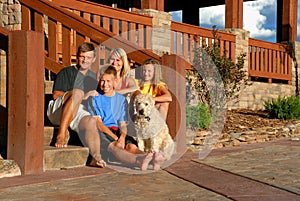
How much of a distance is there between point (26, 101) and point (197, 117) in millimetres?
4225

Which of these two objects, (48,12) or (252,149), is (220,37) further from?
(48,12)

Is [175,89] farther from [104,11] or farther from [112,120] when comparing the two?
[104,11]

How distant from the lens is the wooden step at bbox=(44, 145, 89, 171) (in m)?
4.71

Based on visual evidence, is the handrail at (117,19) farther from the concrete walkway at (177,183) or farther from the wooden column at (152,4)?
the concrete walkway at (177,183)

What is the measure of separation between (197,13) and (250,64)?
663cm

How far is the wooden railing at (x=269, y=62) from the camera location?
13.6 m

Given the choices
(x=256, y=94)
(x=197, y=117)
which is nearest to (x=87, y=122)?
(x=197, y=117)

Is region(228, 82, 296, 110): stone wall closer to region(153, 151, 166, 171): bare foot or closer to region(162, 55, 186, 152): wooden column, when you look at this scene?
region(162, 55, 186, 152): wooden column

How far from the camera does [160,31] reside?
10062 mm

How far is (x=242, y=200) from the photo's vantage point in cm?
349

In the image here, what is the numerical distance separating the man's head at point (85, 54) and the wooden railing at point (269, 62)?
8.79 meters

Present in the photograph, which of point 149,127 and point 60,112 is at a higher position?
point 60,112

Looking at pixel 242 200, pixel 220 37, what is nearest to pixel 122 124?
pixel 242 200

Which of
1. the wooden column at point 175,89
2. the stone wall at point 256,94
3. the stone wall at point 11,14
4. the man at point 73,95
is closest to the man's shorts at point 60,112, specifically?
the man at point 73,95
